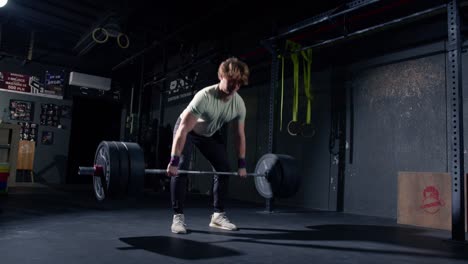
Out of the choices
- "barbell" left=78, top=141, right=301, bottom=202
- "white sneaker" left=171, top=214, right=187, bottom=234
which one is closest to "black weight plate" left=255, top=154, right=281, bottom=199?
"barbell" left=78, top=141, right=301, bottom=202

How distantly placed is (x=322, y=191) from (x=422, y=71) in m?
1.54

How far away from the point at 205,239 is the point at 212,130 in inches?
26.9

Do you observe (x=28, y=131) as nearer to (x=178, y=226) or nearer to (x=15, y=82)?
(x=15, y=82)

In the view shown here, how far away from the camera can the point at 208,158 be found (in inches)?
94.0

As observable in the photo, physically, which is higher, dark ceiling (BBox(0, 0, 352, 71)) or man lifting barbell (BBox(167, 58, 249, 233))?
dark ceiling (BBox(0, 0, 352, 71))

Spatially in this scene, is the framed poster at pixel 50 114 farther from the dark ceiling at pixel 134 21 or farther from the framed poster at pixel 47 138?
the dark ceiling at pixel 134 21

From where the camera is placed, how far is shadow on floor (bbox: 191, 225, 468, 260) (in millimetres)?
1881

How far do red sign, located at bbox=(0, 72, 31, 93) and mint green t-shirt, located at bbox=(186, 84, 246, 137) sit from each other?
5.82 metres

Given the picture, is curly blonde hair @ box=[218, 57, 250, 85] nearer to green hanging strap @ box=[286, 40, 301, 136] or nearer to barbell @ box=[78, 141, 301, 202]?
barbell @ box=[78, 141, 301, 202]

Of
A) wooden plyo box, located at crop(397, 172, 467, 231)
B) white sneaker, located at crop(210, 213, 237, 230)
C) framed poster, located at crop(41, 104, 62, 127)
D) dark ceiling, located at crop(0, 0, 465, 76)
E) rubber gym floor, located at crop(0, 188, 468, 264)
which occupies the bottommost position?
rubber gym floor, located at crop(0, 188, 468, 264)

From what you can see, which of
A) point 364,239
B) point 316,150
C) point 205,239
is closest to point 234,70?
point 205,239

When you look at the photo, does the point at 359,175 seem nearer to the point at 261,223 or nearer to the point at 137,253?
the point at 261,223

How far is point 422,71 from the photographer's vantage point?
317 cm

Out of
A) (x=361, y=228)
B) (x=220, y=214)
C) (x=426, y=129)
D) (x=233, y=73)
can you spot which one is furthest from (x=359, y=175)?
(x=233, y=73)
